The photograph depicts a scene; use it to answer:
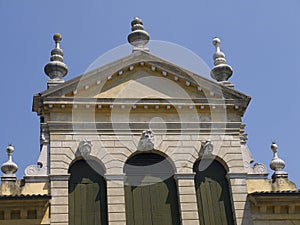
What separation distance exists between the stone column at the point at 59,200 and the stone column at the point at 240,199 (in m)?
5.26

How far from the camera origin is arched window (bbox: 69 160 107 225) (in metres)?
21.5

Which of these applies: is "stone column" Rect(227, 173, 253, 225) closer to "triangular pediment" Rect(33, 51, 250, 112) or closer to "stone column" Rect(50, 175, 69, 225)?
"triangular pediment" Rect(33, 51, 250, 112)

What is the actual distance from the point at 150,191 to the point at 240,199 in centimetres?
289

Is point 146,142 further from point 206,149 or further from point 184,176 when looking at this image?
point 206,149

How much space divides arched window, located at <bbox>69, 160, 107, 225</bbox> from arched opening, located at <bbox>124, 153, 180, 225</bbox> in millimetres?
800

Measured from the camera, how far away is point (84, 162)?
22656mm

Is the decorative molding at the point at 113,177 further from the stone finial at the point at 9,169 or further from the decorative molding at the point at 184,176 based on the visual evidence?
the stone finial at the point at 9,169

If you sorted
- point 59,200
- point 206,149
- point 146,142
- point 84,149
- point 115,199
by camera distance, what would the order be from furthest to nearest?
1. point 206,149
2. point 146,142
3. point 84,149
4. point 115,199
5. point 59,200

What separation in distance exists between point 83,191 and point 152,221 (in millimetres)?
2370

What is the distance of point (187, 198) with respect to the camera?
2217 centimetres

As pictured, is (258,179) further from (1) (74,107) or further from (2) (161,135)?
(1) (74,107)

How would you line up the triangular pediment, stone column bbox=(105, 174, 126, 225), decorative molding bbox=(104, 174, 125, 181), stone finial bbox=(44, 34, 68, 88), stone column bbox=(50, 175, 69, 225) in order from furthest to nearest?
stone finial bbox=(44, 34, 68, 88) < the triangular pediment < decorative molding bbox=(104, 174, 125, 181) < stone column bbox=(105, 174, 126, 225) < stone column bbox=(50, 175, 69, 225)

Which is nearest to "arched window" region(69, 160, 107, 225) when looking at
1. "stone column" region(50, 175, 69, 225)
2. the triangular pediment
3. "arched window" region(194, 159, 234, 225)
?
"stone column" region(50, 175, 69, 225)

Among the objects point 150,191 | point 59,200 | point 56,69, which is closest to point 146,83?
point 56,69
